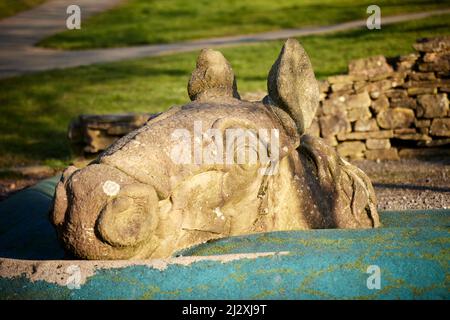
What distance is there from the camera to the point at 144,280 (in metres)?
3.35

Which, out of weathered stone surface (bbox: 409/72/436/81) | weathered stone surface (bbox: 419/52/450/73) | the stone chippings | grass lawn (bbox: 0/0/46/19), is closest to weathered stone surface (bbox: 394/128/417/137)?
the stone chippings

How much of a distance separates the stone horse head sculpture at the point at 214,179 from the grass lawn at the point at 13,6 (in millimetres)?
21799

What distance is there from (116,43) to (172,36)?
1645 mm

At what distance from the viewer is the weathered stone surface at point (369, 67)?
33.1 feet

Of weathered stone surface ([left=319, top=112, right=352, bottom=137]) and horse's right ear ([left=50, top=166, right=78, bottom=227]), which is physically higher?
horse's right ear ([left=50, top=166, right=78, bottom=227])

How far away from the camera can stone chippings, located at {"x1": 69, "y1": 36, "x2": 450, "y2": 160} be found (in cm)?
978

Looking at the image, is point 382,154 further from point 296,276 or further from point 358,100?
point 296,276

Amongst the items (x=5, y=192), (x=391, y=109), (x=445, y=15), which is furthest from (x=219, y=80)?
(x=445, y=15)

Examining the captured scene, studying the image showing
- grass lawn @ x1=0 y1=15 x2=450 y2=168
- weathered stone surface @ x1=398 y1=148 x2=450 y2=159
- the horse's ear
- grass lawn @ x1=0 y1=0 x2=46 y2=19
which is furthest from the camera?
grass lawn @ x1=0 y1=0 x2=46 y2=19

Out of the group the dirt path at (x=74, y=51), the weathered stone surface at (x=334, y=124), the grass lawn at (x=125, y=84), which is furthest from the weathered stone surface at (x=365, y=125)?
the dirt path at (x=74, y=51)

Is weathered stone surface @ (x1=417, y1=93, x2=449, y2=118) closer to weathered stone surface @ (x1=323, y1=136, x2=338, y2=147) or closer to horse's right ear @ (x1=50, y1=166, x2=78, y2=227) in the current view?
weathered stone surface @ (x1=323, y1=136, x2=338, y2=147)

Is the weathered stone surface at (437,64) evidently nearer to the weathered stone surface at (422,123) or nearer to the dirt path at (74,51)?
the weathered stone surface at (422,123)

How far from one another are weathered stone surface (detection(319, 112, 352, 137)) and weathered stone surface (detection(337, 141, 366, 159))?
195mm

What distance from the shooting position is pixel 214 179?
3.99 metres
